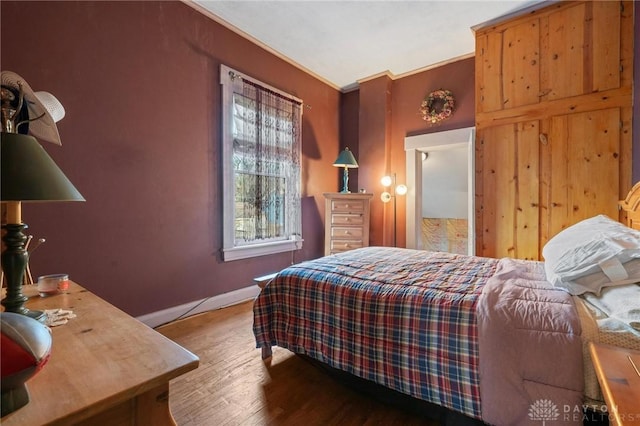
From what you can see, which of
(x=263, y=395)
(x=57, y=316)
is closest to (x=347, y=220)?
(x=263, y=395)

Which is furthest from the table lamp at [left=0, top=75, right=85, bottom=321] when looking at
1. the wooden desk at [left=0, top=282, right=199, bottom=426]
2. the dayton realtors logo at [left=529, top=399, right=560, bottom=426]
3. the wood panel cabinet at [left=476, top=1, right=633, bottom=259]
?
the wood panel cabinet at [left=476, top=1, right=633, bottom=259]

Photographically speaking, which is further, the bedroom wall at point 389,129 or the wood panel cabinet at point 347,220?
the bedroom wall at point 389,129

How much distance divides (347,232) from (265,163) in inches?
51.2

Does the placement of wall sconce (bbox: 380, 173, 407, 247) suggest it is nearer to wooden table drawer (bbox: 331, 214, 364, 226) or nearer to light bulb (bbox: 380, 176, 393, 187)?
light bulb (bbox: 380, 176, 393, 187)

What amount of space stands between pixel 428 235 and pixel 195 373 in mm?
5186

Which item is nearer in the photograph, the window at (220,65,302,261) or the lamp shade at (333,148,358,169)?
the window at (220,65,302,261)

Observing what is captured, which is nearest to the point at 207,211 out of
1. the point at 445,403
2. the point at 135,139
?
the point at 135,139

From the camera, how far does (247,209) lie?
3146 millimetres

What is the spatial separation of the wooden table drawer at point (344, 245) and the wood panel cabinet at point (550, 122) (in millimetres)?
1321

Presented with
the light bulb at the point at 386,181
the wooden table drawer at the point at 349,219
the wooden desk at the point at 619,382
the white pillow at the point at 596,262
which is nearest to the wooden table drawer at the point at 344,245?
the wooden table drawer at the point at 349,219

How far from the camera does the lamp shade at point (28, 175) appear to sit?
706 millimetres

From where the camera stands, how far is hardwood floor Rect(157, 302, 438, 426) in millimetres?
1446

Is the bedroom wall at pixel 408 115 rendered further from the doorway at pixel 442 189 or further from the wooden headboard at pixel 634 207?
the wooden headboard at pixel 634 207

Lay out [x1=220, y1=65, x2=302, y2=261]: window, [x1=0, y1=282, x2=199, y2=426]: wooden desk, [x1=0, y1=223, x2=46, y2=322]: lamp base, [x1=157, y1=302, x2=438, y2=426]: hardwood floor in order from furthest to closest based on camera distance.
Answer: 1. [x1=220, y1=65, x2=302, y2=261]: window
2. [x1=157, y1=302, x2=438, y2=426]: hardwood floor
3. [x1=0, y1=223, x2=46, y2=322]: lamp base
4. [x1=0, y1=282, x2=199, y2=426]: wooden desk
